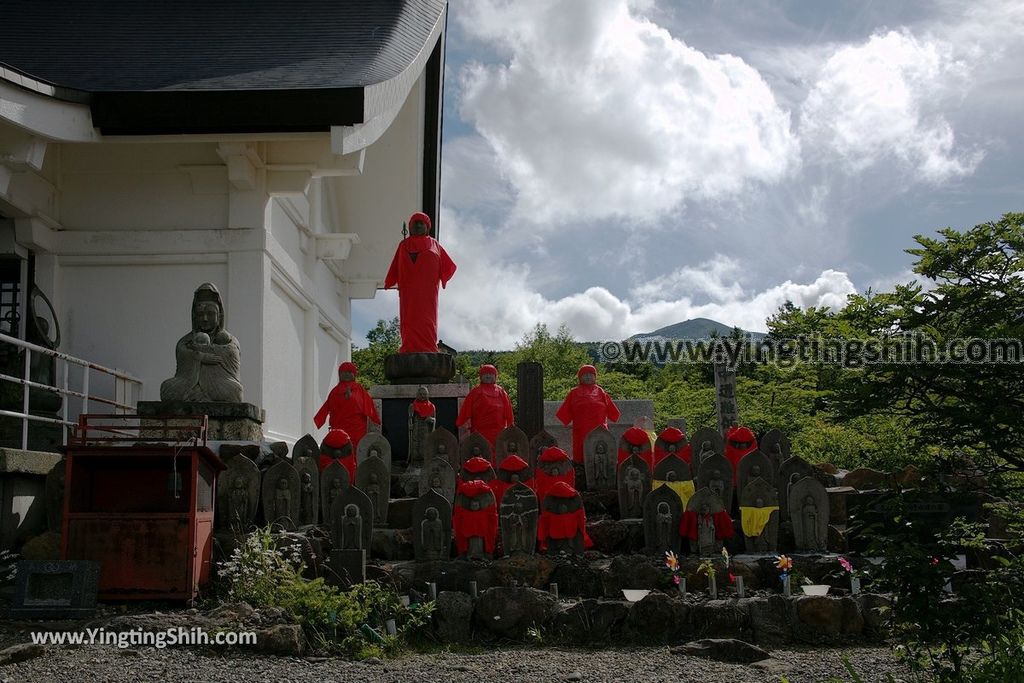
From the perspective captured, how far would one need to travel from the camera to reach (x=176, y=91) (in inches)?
398

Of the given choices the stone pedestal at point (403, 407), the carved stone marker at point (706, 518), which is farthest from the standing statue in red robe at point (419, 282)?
the carved stone marker at point (706, 518)

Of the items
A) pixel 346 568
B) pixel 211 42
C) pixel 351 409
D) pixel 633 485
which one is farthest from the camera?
pixel 211 42

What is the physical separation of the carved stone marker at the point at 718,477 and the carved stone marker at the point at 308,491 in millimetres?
3067

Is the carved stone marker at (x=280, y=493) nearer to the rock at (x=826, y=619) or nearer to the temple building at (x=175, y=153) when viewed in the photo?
the temple building at (x=175, y=153)

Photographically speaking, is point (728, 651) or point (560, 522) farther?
point (560, 522)

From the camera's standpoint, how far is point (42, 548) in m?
6.84

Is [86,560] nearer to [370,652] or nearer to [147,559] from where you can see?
[147,559]

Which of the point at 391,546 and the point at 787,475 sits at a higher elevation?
the point at 787,475

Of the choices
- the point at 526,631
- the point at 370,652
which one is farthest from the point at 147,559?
the point at 526,631

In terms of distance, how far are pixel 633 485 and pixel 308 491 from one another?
2.66m

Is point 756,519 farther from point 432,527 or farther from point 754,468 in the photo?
point 432,527

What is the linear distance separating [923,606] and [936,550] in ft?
0.89

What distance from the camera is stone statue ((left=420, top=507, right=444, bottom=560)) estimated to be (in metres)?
7.27

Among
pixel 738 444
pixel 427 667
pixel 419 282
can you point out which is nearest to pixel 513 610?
pixel 427 667
